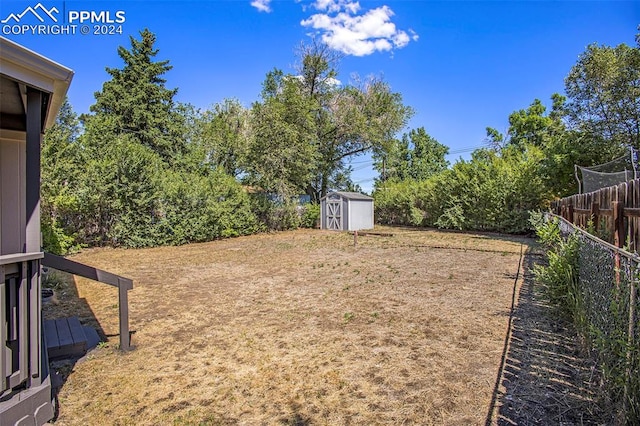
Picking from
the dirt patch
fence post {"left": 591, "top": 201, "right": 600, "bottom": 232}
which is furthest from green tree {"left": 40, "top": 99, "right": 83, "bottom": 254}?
fence post {"left": 591, "top": 201, "right": 600, "bottom": 232}

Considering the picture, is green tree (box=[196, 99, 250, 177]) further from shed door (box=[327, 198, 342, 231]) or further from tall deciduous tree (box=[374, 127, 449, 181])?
tall deciduous tree (box=[374, 127, 449, 181])

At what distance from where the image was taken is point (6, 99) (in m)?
2.41

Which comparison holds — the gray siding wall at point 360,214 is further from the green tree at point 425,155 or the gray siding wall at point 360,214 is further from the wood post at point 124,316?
the green tree at point 425,155

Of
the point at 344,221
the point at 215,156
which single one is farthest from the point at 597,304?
the point at 215,156

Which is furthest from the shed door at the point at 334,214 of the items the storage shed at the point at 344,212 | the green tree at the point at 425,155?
the green tree at the point at 425,155

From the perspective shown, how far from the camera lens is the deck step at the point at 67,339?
304 centimetres

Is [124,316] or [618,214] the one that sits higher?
[618,214]

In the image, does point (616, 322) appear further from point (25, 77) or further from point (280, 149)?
point (280, 149)

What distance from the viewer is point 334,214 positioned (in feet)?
59.4

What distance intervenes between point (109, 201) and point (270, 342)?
970cm

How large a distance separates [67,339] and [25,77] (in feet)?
7.83

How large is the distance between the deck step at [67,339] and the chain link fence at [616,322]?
401 cm

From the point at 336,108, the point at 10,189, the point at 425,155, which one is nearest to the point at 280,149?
the point at 336,108

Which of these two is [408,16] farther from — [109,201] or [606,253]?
[109,201]
